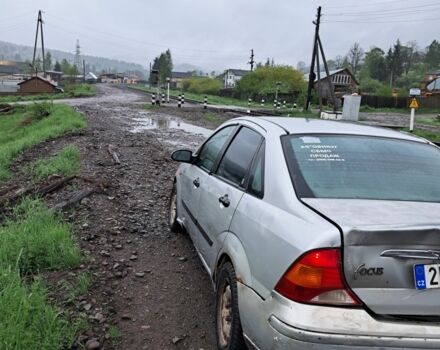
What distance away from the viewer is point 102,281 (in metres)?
4.44

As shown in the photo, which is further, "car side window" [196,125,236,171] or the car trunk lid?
"car side window" [196,125,236,171]

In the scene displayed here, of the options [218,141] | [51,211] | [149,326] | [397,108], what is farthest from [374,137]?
[397,108]

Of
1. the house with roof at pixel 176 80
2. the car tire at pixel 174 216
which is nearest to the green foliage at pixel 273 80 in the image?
the house with roof at pixel 176 80

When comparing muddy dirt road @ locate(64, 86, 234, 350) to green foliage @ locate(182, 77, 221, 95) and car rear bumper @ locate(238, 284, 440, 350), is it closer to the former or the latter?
car rear bumper @ locate(238, 284, 440, 350)

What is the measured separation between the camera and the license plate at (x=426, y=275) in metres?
2.28

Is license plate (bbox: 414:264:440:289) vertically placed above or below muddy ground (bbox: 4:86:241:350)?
above

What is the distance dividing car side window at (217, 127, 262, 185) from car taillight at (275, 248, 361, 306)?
1174 mm

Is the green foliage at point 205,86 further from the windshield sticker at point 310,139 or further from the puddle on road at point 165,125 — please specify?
the windshield sticker at point 310,139

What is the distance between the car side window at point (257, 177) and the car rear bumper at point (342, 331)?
35.0 inches

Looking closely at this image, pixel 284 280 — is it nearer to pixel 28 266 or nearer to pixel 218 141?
pixel 218 141

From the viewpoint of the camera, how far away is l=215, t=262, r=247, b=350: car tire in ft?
9.64

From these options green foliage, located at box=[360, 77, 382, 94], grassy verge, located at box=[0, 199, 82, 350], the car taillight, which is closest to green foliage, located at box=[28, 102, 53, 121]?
grassy verge, located at box=[0, 199, 82, 350]

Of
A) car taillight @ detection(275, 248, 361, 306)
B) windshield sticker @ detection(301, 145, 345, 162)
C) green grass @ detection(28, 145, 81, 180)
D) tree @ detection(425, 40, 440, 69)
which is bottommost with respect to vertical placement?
green grass @ detection(28, 145, 81, 180)

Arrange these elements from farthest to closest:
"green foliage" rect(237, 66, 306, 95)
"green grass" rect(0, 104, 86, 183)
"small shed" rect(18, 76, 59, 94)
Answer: "small shed" rect(18, 76, 59, 94)
"green foliage" rect(237, 66, 306, 95)
"green grass" rect(0, 104, 86, 183)
